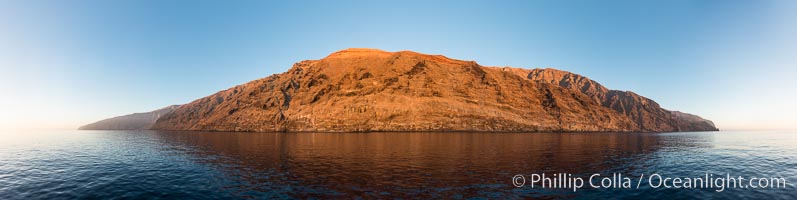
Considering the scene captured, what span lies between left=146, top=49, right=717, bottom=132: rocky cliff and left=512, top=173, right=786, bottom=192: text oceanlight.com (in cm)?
12261

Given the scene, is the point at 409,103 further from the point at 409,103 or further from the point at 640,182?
the point at 640,182

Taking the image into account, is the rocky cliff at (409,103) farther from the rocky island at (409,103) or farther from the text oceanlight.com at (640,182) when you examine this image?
the text oceanlight.com at (640,182)

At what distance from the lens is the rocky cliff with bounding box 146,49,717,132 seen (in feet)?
511

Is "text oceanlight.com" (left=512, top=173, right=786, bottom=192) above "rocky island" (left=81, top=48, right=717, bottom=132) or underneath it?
underneath

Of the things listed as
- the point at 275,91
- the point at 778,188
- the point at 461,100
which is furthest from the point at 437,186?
the point at 275,91

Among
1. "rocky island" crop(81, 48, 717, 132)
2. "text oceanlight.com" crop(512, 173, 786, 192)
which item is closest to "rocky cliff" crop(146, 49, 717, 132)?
"rocky island" crop(81, 48, 717, 132)

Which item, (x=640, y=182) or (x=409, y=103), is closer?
(x=640, y=182)

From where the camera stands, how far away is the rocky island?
511 ft

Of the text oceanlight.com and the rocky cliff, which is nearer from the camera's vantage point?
the text oceanlight.com

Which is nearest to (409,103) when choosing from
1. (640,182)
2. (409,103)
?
(409,103)

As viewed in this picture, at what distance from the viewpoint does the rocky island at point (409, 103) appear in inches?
6127

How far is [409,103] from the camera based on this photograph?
160500mm

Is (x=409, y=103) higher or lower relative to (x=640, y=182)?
higher

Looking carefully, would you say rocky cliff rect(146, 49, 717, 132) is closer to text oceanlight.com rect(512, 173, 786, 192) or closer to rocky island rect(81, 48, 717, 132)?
rocky island rect(81, 48, 717, 132)
